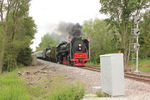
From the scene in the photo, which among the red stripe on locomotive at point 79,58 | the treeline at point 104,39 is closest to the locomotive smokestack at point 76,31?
the treeline at point 104,39

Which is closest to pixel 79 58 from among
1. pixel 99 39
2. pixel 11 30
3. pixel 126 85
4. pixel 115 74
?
pixel 11 30

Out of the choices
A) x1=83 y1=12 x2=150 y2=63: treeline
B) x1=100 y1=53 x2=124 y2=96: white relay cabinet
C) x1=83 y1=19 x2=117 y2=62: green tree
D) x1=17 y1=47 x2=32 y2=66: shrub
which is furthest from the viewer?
x1=83 y1=19 x2=117 y2=62: green tree

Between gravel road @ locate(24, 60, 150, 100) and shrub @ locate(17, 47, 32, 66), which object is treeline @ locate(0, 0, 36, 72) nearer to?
shrub @ locate(17, 47, 32, 66)

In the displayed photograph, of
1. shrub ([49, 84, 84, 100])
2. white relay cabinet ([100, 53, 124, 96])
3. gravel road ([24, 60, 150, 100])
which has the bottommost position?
gravel road ([24, 60, 150, 100])

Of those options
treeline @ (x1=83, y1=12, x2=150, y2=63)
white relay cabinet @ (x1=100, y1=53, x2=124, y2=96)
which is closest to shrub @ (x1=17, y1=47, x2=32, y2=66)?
treeline @ (x1=83, y1=12, x2=150, y2=63)

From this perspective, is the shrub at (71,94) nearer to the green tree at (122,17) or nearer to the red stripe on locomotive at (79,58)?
the red stripe on locomotive at (79,58)

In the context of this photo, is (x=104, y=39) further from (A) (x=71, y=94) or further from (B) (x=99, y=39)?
(A) (x=71, y=94)

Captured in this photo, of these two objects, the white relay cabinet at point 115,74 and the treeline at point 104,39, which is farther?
the treeline at point 104,39

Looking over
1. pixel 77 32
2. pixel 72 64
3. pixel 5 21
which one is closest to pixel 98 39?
pixel 77 32

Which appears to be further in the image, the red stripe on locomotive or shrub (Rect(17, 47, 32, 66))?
shrub (Rect(17, 47, 32, 66))

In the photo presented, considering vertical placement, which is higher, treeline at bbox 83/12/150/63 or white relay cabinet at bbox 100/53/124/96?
treeline at bbox 83/12/150/63

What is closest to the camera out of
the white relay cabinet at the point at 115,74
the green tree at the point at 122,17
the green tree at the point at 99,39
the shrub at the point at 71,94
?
the shrub at the point at 71,94

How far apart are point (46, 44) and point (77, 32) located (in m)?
66.3

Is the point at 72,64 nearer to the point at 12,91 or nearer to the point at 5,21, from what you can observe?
the point at 5,21
